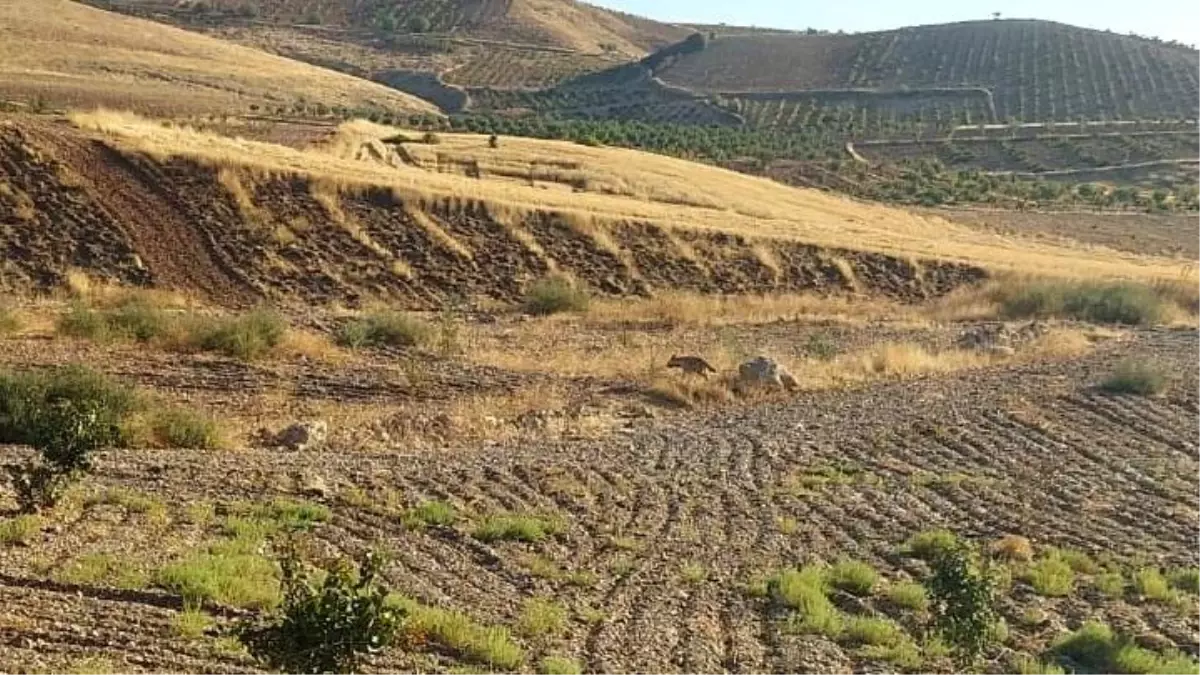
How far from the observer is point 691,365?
2400 centimetres

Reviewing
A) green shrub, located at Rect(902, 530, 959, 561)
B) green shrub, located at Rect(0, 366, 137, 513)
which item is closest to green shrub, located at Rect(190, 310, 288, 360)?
green shrub, located at Rect(0, 366, 137, 513)

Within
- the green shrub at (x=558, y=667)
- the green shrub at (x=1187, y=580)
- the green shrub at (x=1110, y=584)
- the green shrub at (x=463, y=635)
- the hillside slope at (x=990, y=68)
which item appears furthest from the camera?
the hillside slope at (x=990, y=68)

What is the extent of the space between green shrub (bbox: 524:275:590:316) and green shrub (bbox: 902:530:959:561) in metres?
17.0

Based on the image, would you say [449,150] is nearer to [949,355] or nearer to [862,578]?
[949,355]

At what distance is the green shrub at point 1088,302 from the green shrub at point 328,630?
29.9 meters

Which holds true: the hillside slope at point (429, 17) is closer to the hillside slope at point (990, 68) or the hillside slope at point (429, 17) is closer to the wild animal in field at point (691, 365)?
the hillside slope at point (990, 68)

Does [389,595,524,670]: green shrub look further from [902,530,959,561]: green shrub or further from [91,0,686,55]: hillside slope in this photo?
[91,0,686,55]: hillside slope

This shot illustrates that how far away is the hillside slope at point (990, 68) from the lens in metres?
103

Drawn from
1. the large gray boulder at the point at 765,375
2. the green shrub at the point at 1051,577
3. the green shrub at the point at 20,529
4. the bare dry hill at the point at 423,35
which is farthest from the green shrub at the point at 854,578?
the bare dry hill at the point at 423,35

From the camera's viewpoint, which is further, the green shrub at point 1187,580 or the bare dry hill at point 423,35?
the bare dry hill at point 423,35

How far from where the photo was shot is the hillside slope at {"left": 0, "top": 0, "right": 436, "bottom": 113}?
2125 inches

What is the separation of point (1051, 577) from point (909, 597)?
172 cm

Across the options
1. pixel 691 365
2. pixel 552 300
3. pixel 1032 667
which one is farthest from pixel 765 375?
pixel 1032 667

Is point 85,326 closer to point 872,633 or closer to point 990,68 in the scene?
point 872,633
